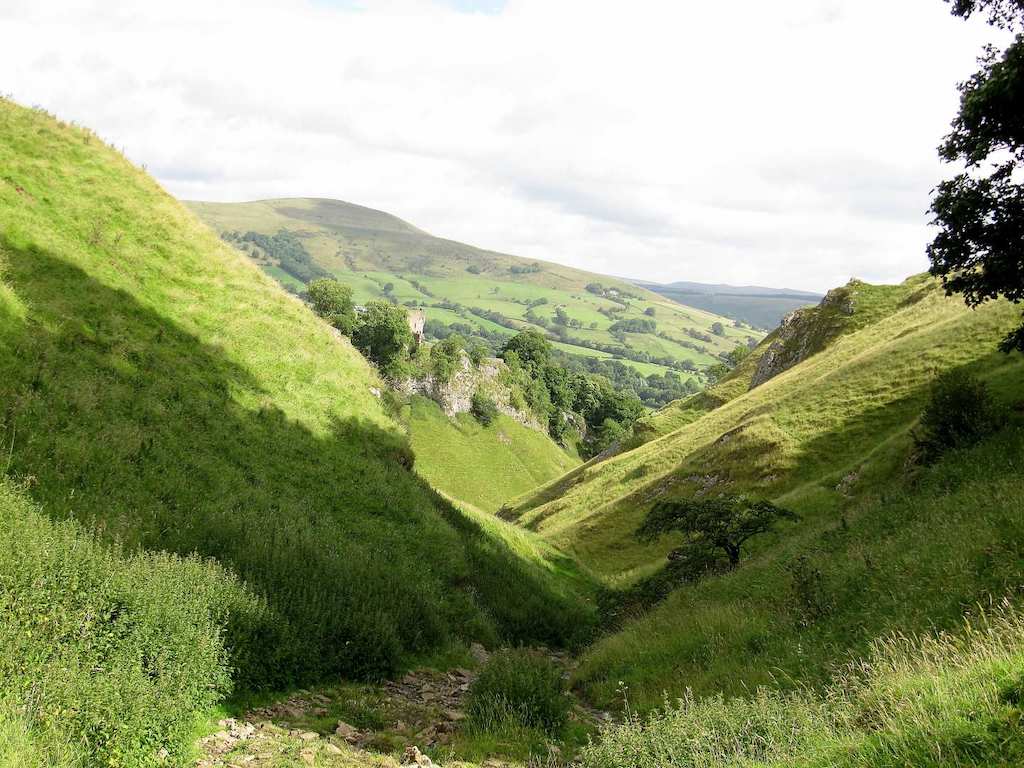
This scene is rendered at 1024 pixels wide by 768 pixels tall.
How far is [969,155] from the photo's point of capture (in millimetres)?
17141

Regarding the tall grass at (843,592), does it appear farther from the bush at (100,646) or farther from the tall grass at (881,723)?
the bush at (100,646)

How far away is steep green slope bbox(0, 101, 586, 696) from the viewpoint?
1209cm

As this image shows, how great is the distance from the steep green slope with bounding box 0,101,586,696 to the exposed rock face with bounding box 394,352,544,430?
9000 cm

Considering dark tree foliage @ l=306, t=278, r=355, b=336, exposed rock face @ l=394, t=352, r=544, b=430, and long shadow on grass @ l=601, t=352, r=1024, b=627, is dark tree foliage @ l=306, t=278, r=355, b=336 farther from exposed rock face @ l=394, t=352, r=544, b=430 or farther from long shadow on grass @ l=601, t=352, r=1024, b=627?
long shadow on grass @ l=601, t=352, r=1024, b=627

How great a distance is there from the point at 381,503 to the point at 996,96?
2083 centimetres

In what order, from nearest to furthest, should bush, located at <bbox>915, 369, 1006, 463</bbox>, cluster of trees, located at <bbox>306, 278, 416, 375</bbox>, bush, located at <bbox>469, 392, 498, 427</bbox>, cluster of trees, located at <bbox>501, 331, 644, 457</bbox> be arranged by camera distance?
bush, located at <bbox>915, 369, 1006, 463</bbox>
cluster of trees, located at <bbox>306, 278, 416, 375</bbox>
bush, located at <bbox>469, 392, 498, 427</bbox>
cluster of trees, located at <bbox>501, 331, 644, 457</bbox>

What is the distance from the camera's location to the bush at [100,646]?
710cm

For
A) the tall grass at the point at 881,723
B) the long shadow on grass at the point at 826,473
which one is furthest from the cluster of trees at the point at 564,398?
the tall grass at the point at 881,723

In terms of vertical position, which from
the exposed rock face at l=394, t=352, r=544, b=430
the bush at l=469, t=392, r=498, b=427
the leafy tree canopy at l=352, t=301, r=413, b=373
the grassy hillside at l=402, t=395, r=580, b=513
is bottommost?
the grassy hillside at l=402, t=395, r=580, b=513

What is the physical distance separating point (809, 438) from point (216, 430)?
2954 centimetres

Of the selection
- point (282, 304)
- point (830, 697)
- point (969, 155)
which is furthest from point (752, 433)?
point (830, 697)

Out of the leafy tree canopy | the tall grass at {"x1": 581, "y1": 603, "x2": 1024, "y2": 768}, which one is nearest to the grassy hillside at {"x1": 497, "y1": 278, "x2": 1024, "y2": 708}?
the tall grass at {"x1": 581, "y1": 603, "x2": 1024, "y2": 768}

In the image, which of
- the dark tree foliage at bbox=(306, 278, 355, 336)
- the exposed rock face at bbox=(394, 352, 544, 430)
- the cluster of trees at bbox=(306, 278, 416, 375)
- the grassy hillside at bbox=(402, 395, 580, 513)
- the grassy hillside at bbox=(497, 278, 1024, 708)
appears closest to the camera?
the grassy hillside at bbox=(497, 278, 1024, 708)

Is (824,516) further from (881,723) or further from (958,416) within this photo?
(881,723)
